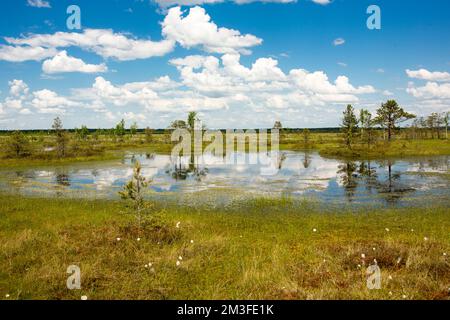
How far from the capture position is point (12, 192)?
→ 30.2 meters

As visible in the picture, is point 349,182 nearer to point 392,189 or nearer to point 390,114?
point 392,189

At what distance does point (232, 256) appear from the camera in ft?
44.2

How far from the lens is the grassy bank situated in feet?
33.8

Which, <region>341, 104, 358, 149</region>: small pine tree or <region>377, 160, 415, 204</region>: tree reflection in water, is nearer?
<region>377, 160, 415, 204</region>: tree reflection in water

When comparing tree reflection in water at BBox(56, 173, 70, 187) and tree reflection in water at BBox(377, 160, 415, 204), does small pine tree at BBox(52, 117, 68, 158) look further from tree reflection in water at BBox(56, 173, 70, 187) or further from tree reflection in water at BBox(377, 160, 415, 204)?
tree reflection in water at BBox(377, 160, 415, 204)

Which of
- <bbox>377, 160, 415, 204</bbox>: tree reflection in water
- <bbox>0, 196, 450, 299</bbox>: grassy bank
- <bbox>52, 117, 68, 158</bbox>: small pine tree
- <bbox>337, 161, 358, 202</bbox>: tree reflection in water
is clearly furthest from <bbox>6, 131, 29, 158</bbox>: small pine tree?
<bbox>377, 160, 415, 204</bbox>: tree reflection in water

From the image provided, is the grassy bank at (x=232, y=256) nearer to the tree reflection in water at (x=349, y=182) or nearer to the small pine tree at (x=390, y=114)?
the tree reflection in water at (x=349, y=182)

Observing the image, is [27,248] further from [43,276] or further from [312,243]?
[312,243]

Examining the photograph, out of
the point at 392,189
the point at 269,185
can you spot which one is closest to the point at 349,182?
the point at 392,189

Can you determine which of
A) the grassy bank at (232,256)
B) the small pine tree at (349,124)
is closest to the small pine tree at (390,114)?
→ the small pine tree at (349,124)

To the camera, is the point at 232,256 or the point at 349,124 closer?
the point at 232,256


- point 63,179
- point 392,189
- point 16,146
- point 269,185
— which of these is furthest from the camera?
point 16,146

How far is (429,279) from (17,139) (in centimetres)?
6467

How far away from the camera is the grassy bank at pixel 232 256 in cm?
1030
